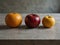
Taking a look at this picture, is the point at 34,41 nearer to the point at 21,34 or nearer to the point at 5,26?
the point at 21,34

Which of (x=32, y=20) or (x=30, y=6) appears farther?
(x=30, y=6)

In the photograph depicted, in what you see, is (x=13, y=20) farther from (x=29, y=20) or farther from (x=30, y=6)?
(x=30, y=6)

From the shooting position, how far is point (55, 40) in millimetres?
756

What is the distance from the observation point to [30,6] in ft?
4.53

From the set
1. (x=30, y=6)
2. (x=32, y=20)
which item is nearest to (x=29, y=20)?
(x=32, y=20)

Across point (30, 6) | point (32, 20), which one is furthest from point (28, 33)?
point (30, 6)

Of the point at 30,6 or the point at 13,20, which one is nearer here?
the point at 13,20

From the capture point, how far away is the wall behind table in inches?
54.0

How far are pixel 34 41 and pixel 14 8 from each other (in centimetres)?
68

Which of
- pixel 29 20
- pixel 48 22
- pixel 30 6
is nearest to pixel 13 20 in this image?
pixel 29 20

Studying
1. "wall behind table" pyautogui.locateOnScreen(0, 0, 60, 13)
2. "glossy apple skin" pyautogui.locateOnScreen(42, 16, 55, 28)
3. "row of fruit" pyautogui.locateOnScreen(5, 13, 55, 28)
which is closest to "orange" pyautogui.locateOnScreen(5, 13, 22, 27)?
"row of fruit" pyautogui.locateOnScreen(5, 13, 55, 28)

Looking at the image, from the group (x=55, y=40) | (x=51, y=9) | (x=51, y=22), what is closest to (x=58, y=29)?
(x=51, y=22)

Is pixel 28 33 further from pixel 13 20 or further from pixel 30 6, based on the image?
pixel 30 6

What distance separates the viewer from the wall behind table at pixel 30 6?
1.37 meters
